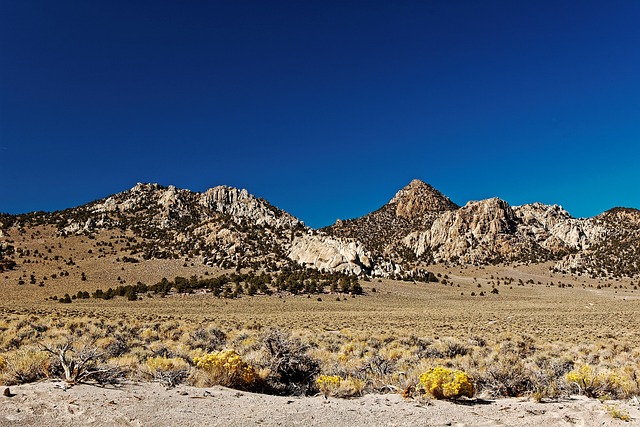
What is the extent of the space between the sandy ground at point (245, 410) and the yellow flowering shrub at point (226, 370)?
1.23 ft

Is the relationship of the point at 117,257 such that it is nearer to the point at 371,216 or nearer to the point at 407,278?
the point at 407,278

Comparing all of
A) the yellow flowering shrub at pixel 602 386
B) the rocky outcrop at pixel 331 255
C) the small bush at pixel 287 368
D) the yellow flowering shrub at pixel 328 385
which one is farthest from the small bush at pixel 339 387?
the rocky outcrop at pixel 331 255

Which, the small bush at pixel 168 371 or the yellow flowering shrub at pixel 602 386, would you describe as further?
the yellow flowering shrub at pixel 602 386

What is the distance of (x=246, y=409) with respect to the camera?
704cm

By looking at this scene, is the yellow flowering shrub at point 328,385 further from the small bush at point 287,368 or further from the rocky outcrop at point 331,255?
the rocky outcrop at point 331,255

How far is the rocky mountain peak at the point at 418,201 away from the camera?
183 m

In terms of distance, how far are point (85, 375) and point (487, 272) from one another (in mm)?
132317

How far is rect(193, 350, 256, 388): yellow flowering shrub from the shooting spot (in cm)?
855

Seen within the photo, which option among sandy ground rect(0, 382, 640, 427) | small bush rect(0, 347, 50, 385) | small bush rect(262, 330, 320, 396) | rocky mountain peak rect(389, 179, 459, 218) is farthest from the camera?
rocky mountain peak rect(389, 179, 459, 218)

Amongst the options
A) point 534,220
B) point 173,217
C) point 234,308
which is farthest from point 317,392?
point 534,220

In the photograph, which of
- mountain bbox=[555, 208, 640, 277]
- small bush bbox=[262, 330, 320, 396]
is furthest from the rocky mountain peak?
small bush bbox=[262, 330, 320, 396]

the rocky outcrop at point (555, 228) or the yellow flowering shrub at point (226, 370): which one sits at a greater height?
the rocky outcrop at point (555, 228)

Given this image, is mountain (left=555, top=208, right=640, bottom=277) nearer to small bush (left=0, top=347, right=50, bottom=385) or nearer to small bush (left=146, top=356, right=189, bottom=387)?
small bush (left=146, top=356, right=189, bottom=387)

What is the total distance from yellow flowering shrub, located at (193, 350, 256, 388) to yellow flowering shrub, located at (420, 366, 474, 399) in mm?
3788
